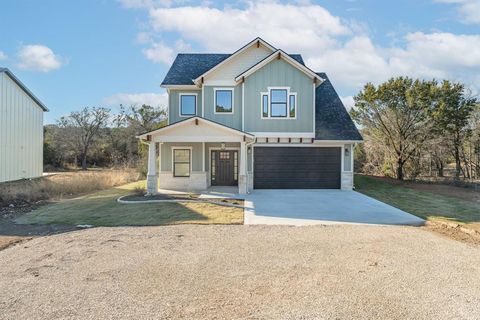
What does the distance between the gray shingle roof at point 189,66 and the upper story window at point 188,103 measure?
2.30ft

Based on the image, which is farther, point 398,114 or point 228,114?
point 398,114

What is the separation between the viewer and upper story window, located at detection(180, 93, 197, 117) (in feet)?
58.5

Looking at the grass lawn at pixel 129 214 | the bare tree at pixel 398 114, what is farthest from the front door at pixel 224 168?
the bare tree at pixel 398 114

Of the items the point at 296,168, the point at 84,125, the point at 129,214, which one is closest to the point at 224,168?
the point at 296,168

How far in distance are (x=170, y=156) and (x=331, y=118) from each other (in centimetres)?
935

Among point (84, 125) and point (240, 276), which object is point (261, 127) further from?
point (84, 125)

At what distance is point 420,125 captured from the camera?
64.4ft

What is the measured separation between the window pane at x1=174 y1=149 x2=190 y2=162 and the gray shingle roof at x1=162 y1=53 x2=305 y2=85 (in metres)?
3.81

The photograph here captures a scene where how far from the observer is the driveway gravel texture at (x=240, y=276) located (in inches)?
160

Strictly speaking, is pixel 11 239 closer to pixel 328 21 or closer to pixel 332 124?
pixel 328 21

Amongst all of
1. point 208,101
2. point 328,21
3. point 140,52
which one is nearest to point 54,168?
point 140,52

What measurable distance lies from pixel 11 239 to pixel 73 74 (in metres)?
18.4

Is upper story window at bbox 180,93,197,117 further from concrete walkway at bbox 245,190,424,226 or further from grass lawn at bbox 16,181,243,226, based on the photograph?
grass lawn at bbox 16,181,243,226

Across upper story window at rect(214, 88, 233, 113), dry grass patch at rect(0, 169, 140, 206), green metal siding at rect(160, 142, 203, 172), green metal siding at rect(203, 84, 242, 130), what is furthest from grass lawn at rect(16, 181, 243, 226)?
upper story window at rect(214, 88, 233, 113)
